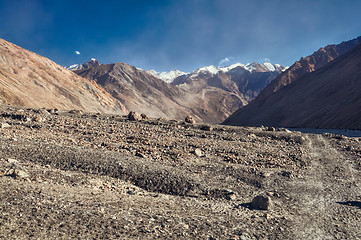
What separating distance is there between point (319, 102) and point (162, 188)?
82171 millimetres

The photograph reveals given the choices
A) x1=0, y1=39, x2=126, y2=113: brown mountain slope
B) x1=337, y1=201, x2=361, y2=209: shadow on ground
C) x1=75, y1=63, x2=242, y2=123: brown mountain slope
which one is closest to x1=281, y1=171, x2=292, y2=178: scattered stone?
x1=337, y1=201, x2=361, y2=209: shadow on ground

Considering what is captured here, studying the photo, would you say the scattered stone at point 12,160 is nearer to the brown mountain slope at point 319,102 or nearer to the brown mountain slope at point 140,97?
the brown mountain slope at point 319,102

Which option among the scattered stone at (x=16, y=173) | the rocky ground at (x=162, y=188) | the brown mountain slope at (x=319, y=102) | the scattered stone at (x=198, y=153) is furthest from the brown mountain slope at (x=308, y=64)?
the scattered stone at (x=16, y=173)

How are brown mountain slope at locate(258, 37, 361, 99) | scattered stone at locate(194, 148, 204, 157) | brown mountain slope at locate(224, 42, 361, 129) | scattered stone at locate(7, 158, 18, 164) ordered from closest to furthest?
scattered stone at locate(7, 158, 18, 164)
scattered stone at locate(194, 148, 204, 157)
brown mountain slope at locate(224, 42, 361, 129)
brown mountain slope at locate(258, 37, 361, 99)

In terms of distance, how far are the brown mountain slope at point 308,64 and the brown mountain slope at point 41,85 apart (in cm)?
9698

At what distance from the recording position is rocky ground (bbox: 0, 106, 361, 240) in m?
5.14

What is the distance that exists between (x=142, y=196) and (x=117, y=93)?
156234 mm

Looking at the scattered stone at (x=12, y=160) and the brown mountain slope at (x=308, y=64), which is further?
the brown mountain slope at (x=308, y=64)

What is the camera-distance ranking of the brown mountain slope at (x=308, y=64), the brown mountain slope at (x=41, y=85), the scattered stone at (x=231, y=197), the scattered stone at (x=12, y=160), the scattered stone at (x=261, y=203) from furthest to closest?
the brown mountain slope at (x=308, y=64), the brown mountain slope at (x=41, y=85), the scattered stone at (x=12, y=160), the scattered stone at (x=231, y=197), the scattered stone at (x=261, y=203)

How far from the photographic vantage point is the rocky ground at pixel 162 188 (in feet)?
16.9

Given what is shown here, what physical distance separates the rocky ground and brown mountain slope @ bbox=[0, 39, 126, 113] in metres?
50.5

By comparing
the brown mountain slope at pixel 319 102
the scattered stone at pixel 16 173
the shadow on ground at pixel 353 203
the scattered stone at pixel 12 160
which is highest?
the brown mountain slope at pixel 319 102

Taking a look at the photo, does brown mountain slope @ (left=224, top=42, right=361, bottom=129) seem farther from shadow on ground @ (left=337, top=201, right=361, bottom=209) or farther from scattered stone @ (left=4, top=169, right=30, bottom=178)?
scattered stone @ (left=4, top=169, right=30, bottom=178)

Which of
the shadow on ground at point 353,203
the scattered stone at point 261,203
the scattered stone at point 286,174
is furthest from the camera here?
the scattered stone at point 286,174
